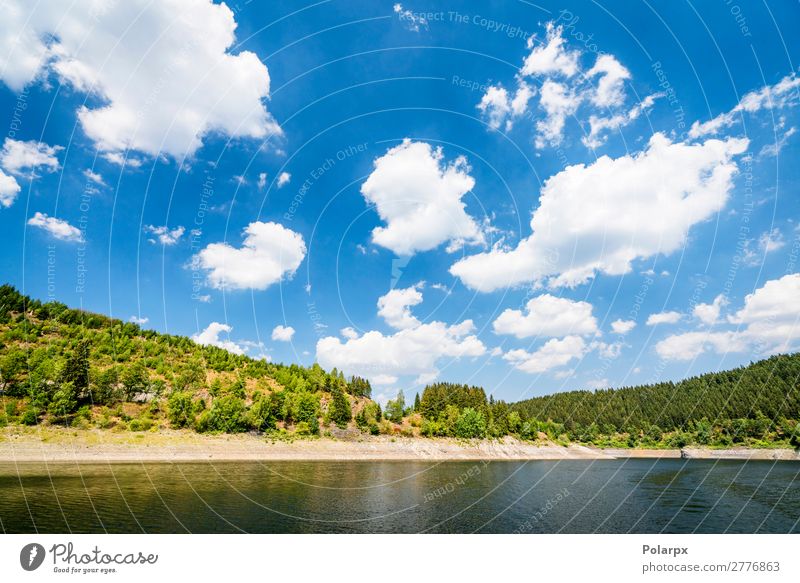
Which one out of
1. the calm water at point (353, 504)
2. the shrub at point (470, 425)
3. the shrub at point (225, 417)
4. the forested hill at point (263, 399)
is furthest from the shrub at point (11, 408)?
the shrub at point (470, 425)

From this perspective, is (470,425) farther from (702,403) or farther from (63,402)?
(702,403)

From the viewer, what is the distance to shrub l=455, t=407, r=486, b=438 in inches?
4552

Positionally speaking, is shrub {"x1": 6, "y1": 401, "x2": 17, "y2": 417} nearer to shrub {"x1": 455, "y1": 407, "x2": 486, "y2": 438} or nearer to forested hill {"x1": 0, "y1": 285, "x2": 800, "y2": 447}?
forested hill {"x1": 0, "y1": 285, "x2": 800, "y2": 447}

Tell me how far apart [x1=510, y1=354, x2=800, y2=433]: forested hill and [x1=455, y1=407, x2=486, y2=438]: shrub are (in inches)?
2451

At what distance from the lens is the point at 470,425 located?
11738 cm

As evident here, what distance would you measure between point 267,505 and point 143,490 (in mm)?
12856

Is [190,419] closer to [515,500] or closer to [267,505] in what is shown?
[267,505]

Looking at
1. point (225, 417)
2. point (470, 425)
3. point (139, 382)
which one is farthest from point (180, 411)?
point (470, 425)

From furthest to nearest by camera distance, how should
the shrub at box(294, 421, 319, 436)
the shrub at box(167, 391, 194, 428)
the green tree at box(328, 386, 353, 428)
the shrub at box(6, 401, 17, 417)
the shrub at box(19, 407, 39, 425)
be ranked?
the green tree at box(328, 386, 353, 428) → the shrub at box(294, 421, 319, 436) → the shrub at box(167, 391, 194, 428) → the shrub at box(6, 401, 17, 417) → the shrub at box(19, 407, 39, 425)

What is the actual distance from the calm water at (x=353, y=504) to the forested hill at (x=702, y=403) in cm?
11551

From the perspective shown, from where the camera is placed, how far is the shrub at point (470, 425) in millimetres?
115625

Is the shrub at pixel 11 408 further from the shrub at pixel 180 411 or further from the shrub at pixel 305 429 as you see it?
the shrub at pixel 305 429

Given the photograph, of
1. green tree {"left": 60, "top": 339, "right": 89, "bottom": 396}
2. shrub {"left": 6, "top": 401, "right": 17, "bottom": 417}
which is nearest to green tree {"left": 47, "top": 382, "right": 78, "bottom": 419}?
green tree {"left": 60, "top": 339, "right": 89, "bottom": 396}

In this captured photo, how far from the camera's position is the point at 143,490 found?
36.8 metres
